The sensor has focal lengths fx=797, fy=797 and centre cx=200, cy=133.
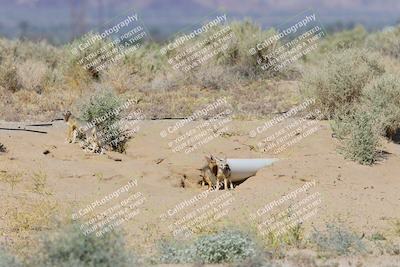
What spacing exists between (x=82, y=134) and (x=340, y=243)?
7.82 metres

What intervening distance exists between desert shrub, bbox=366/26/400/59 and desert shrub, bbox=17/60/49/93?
1407cm

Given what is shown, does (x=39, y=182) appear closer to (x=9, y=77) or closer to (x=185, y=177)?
(x=185, y=177)

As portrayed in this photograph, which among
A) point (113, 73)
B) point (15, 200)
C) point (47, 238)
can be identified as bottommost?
point (47, 238)

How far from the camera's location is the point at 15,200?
12.5 metres

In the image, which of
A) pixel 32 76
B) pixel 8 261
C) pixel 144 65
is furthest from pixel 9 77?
pixel 8 261

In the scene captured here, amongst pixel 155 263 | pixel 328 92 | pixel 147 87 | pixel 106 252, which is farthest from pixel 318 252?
pixel 147 87

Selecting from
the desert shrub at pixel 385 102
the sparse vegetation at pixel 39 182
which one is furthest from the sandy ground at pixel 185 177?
the desert shrub at pixel 385 102

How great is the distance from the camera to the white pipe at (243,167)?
48.1 ft

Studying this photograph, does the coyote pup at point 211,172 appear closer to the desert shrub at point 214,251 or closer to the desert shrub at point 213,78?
the desert shrub at point 214,251

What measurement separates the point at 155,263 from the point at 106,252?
1.33 meters

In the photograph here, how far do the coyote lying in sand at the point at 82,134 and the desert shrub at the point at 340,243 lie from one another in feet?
21.8

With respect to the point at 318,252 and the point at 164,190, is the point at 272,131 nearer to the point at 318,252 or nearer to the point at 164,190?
the point at 164,190

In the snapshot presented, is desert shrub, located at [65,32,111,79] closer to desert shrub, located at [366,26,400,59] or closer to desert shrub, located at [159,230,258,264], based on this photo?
desert shrub, located at [366,26,400,59]

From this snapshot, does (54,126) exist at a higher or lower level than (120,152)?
higher
